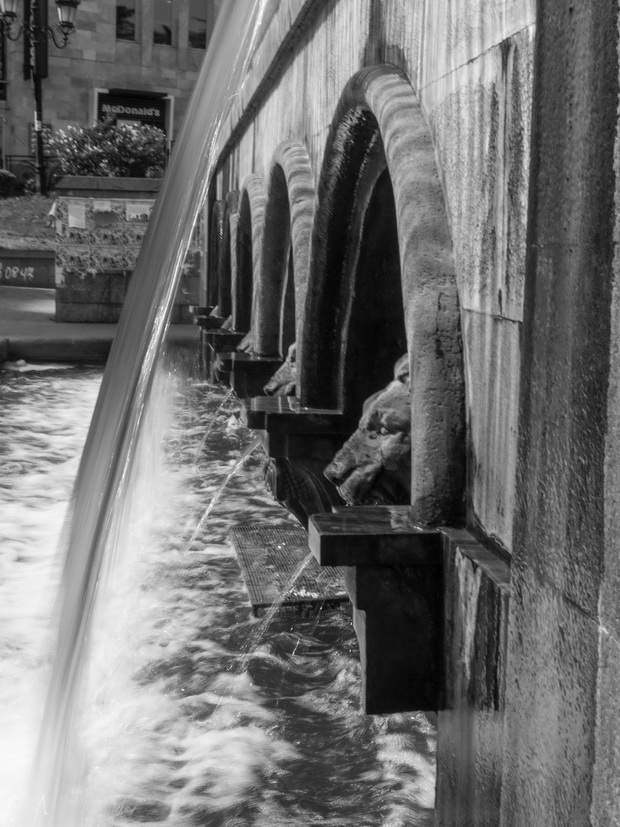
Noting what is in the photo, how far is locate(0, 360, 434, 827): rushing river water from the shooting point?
8.75ft

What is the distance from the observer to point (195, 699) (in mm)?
3221

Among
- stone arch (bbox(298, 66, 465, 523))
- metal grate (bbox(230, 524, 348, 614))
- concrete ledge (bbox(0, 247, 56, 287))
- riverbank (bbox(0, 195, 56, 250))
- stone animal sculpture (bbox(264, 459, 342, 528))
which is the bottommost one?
metal grate (bbox(230, 524, 348, 614))

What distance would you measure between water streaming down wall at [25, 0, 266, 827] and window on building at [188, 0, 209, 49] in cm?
2338

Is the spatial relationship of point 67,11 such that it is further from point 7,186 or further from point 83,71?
point 83,71

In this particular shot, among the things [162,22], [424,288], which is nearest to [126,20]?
[162,22]

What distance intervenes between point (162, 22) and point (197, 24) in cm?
109

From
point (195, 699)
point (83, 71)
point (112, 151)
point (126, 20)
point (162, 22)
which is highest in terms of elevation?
point (162, 22)

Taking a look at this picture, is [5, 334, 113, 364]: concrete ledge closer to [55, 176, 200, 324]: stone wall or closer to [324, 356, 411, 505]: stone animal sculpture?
[55, 176, 200, 324]: stone wall

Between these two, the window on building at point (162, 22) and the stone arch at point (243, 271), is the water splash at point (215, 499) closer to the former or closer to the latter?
the stone arch at point (243, 271)

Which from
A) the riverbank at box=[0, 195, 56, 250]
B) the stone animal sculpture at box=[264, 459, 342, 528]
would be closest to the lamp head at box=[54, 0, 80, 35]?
the riverbank at box=[0, 195, 56, 250]

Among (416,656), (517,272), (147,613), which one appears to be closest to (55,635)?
(147,613)

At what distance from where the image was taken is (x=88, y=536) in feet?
13.8

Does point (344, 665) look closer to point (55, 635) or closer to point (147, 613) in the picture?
point (147, 613)

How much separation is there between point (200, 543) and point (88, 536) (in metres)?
0.78
